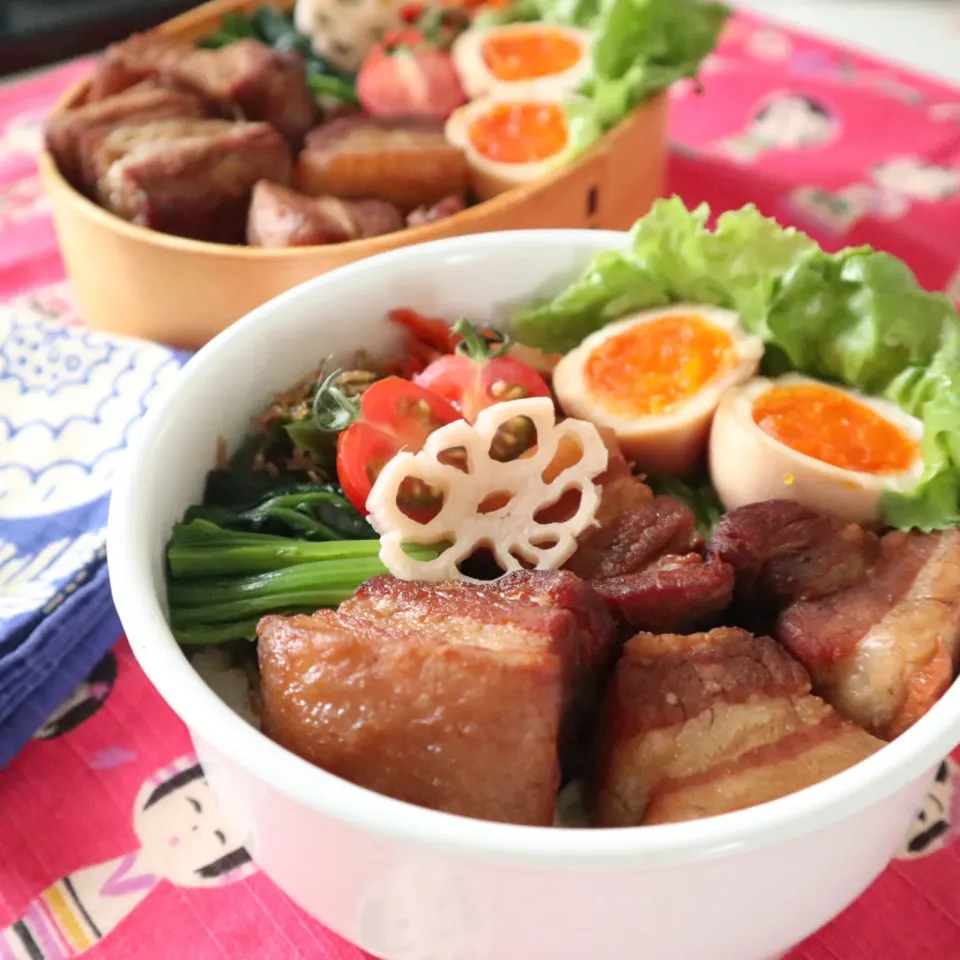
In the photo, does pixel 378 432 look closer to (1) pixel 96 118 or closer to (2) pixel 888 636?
(2) pixel 888 636

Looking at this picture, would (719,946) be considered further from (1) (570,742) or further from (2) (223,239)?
(2) (223,239)

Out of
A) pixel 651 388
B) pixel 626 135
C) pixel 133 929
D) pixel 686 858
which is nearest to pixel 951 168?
pixel 626 135

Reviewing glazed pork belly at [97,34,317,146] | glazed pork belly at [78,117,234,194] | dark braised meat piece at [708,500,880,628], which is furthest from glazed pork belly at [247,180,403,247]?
dark braised meat piece at [708,500,880,628]

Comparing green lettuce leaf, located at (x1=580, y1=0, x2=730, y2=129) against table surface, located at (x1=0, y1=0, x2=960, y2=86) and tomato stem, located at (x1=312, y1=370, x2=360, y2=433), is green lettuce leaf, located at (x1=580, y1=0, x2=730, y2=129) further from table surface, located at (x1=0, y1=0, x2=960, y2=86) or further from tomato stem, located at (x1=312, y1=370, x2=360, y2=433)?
A: table surface, located at (x1=0, y1=0, x2=960, y2=86)

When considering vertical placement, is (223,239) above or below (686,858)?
below

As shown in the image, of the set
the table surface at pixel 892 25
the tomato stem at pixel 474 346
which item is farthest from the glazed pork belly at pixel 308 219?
the table surface at pixel 892 25

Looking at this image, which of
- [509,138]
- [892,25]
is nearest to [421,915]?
[509,138]
